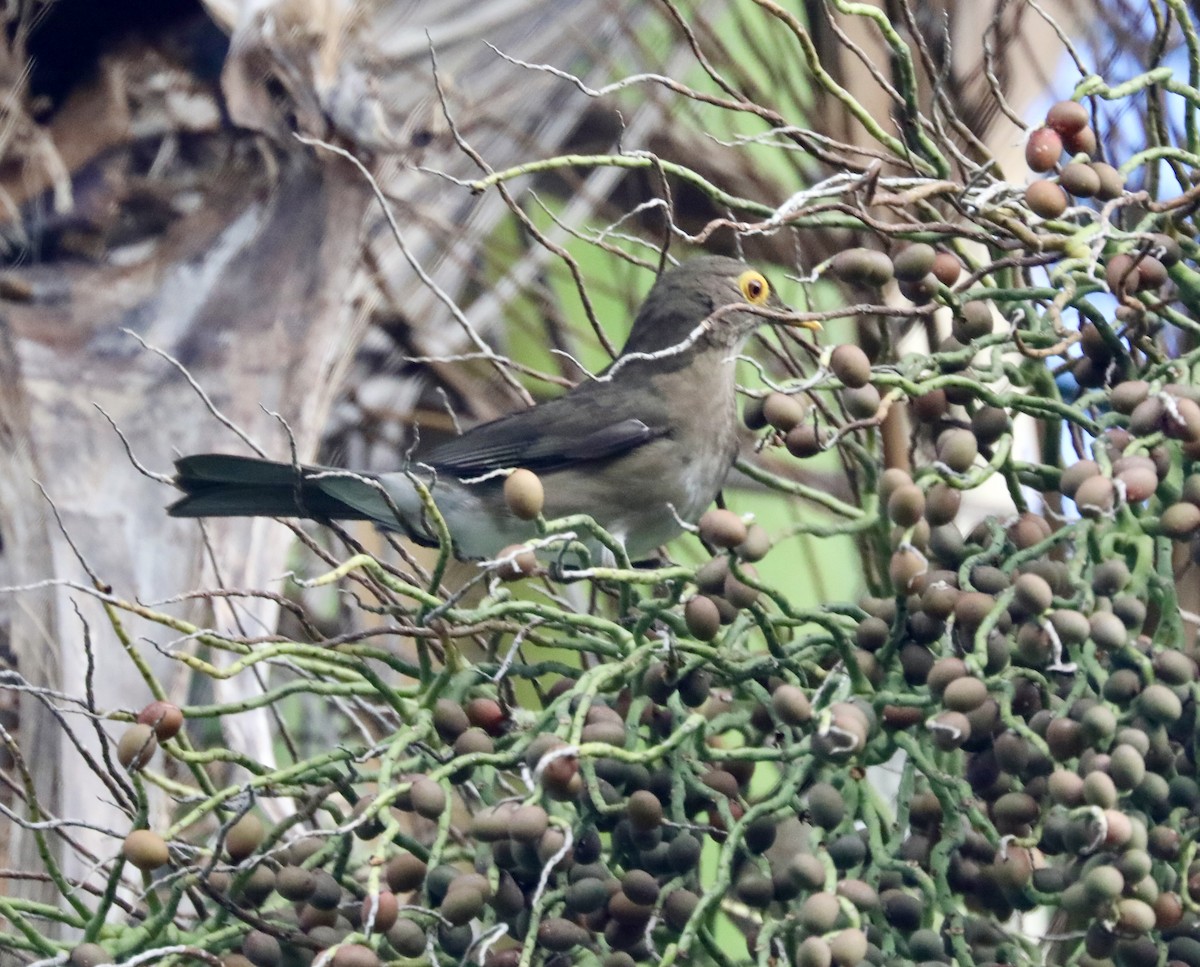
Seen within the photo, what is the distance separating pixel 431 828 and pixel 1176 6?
1472 millimetres

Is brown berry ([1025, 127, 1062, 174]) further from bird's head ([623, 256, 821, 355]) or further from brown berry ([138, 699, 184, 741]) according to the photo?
bird's head ([623, 256, 821, 355])

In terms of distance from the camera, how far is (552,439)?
103 inches

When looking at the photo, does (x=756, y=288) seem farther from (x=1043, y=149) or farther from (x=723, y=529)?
(x=723, y=529)

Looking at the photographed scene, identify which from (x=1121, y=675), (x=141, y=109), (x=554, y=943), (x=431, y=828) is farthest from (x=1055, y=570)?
(x=141, y=109)

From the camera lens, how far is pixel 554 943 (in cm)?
113

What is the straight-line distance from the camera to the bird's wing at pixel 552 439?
2.61 meters

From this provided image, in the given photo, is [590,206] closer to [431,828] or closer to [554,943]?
[431,828]

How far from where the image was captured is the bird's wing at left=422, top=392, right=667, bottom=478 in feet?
8.57

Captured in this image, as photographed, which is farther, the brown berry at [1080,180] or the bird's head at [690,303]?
the bird's head at [690,303]

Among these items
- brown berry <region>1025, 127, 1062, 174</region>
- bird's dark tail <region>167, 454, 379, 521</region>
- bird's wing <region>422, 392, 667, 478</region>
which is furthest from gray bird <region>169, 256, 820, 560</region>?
brown berry <region>1025, 127, 1062, 174</region>

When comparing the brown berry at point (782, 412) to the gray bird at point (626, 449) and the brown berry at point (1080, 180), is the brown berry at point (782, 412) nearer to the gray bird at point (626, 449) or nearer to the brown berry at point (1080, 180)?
the brown berry at point (1080, 180)

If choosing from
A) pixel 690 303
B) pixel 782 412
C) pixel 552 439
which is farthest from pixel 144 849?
pixel 690 303

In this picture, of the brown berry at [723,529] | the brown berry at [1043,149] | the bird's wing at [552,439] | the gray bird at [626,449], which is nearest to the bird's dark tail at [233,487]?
the gray bird at [626,449]

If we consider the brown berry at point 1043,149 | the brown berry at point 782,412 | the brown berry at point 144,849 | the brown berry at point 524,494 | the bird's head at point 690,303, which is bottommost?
the brown berry at point 144,849
